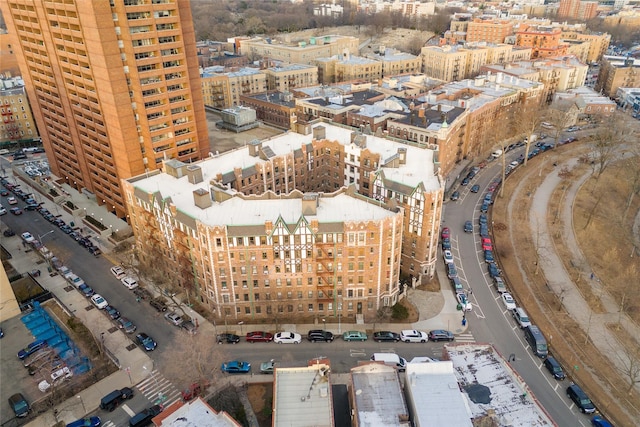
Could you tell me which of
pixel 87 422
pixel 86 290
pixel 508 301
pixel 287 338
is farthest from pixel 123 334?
pixel 508 301

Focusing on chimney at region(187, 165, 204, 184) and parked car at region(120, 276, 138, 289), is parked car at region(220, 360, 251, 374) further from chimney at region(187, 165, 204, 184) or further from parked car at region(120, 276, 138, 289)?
chimney at region(187, 165, 204, 184)

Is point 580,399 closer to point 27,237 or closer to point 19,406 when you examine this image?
point 19,406

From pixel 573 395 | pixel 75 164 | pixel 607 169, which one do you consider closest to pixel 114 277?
pixel 75 164

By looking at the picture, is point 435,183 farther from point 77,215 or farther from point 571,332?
point 77,215

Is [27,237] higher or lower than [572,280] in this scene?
higher

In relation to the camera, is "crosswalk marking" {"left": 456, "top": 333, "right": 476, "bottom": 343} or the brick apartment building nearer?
the brick apartment building

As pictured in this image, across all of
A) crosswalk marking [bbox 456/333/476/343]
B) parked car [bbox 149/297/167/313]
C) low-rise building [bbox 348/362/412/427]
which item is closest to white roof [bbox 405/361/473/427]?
low-rise building [bbox 348/362/412/427]
